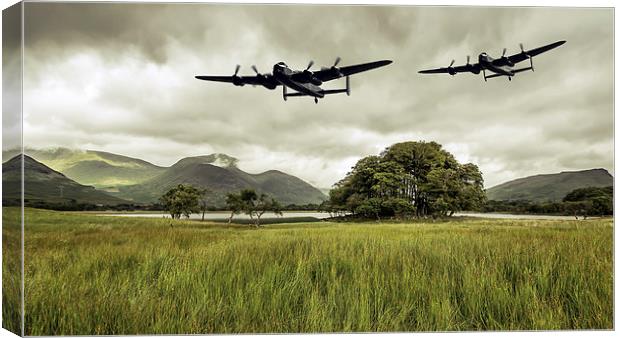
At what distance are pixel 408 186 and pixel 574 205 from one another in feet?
7.57

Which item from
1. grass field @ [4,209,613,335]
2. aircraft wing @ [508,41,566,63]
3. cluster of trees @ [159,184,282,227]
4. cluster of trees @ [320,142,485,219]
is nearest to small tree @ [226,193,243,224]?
cluster of trees @ [159,184,282,227]

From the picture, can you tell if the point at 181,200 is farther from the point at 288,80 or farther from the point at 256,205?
the point at 288,80

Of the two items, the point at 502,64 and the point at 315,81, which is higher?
the point at 502,64

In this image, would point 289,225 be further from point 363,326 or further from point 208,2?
point 208,2

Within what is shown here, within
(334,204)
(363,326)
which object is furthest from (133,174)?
(363,326)

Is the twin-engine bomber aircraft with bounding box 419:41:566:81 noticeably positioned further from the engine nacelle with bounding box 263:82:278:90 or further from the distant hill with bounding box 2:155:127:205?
the distant hill with bounding box 2:155:127:205

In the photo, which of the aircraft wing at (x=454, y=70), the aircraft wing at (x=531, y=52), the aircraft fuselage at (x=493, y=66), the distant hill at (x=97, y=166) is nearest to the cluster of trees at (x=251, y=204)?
the distant hill at (x=97, y=166)

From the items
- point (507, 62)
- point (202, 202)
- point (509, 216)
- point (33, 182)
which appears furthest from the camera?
point (509, 216)

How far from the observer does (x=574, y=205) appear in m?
5.57

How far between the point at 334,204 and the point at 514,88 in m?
2.71

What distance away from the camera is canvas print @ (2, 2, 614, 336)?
180 inches

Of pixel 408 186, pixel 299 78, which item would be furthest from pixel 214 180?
pixel 408 186

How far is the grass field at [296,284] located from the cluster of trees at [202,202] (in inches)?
17.4

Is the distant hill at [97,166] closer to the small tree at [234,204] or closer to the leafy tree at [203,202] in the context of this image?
the leafy tree at [203,202]
